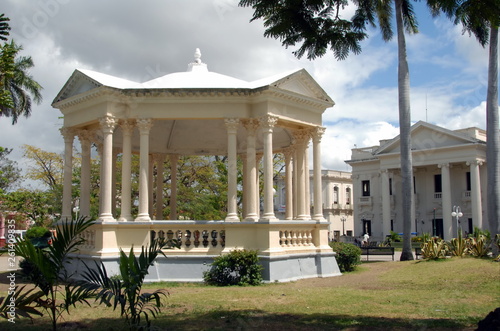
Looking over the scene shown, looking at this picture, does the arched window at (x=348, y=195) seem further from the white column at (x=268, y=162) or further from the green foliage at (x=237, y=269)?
the green foliage at (x=237, y=269)

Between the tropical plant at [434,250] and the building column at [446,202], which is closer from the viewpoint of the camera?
the tropical plant at [434,250]

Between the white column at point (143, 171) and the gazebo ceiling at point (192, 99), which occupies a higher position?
the gazebo ceiling at point (192, 99)

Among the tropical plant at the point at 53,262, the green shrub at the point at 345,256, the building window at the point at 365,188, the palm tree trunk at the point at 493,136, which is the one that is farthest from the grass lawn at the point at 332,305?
the building window at the point at 365,188

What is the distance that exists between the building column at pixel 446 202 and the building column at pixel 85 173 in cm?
3945

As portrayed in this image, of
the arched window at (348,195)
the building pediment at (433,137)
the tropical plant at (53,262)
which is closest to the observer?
the tropical plant at (53,262)

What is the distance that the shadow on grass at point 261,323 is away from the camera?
9.34 metres

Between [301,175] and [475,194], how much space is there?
Result: 111ft

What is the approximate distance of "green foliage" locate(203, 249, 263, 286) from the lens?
15.9m

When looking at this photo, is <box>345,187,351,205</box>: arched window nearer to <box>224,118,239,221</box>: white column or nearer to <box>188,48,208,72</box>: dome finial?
<box>188,48,208,72</box>: dome finial

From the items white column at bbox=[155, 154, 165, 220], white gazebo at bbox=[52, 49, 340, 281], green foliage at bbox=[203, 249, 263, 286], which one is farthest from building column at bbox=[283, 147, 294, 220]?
white column at bbox=[155, 154, 165, 220]

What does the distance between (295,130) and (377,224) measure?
139 ft

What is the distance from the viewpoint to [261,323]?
386 inches

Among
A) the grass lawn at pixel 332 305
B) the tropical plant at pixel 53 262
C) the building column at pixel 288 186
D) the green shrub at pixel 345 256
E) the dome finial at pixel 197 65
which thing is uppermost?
the dome finial at pixel 197 65

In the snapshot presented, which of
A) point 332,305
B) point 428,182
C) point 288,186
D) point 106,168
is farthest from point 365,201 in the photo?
point 332,305
